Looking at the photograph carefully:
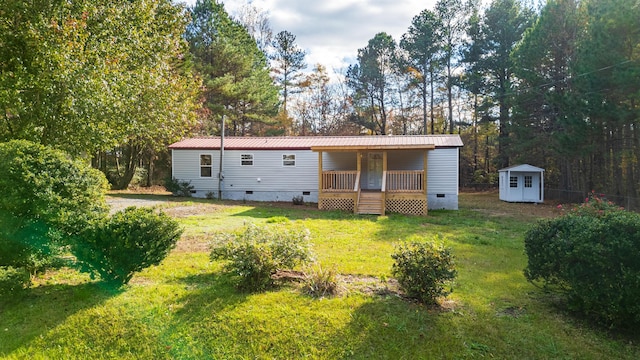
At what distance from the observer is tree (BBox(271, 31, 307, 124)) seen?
95.3 feet

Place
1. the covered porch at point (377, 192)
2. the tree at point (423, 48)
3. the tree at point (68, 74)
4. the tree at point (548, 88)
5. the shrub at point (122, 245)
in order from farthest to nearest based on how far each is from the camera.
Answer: the tree at point (423, 48) → the tree at point (548, 88) → the covered porch at point (377, 192) → the tree at point (68, 74) → the shrub at point (122, 245)

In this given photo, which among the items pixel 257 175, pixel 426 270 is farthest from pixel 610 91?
pixel 257 175

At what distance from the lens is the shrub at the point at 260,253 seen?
14.6 ft

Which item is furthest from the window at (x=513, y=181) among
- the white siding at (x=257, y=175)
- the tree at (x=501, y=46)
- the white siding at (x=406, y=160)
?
the white siding at (x=257, y=175)

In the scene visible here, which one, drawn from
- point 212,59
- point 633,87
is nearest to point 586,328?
point 633,87

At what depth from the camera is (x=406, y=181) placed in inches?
521

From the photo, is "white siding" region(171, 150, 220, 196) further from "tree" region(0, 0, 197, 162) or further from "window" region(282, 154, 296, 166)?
"tree" region(0, 0, 197, 162)

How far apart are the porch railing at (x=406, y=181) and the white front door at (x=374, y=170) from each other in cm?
260

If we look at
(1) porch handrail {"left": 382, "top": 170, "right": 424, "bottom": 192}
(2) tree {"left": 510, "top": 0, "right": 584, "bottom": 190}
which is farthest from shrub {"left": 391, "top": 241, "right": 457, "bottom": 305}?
(2) tree {"left": 510, "top": 0, "right": 584, "bottom": 190}

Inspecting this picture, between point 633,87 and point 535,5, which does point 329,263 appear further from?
point 535,5

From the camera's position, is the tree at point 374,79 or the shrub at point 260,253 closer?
the shrub at point 260,253

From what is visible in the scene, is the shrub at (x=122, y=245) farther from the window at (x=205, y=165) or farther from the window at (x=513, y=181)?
the window at (x=513, y=181)

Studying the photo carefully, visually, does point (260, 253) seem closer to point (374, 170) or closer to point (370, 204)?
point (370, 204)

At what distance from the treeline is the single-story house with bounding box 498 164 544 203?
5.95ft
